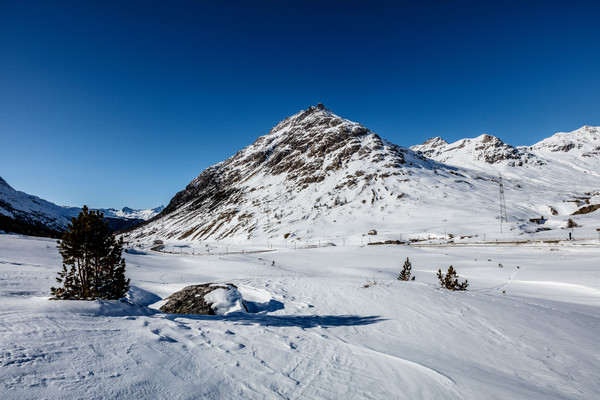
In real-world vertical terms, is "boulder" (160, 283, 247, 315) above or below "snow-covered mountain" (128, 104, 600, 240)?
below

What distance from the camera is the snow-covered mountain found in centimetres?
6725

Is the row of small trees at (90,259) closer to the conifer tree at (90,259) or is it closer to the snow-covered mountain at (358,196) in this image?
the conifer tree at (90,259)

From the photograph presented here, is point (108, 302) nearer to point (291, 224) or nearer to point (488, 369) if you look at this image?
point (488, 369)

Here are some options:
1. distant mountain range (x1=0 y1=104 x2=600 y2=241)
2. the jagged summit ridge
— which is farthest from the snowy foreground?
the jagged summit ridge

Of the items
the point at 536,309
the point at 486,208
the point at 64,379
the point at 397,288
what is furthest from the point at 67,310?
the point at 486,208

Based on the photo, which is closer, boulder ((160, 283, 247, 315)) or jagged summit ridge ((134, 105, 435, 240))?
boulder ((160, 283, 247, 315))

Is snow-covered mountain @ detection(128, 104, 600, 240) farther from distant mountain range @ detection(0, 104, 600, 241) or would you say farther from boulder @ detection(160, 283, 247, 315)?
boulder @ detection(160, 283, 247, 315)

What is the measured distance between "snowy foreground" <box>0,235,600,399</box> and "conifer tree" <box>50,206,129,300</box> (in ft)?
4.87

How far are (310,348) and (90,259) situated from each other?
7.33 meters

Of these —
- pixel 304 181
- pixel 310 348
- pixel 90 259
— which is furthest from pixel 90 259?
pixel 304 181

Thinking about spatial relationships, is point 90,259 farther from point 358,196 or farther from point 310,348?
point 358,196

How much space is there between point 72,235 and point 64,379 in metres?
6.46

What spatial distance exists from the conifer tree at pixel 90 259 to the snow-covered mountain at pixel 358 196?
54.4 meters

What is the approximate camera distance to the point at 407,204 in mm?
78312
